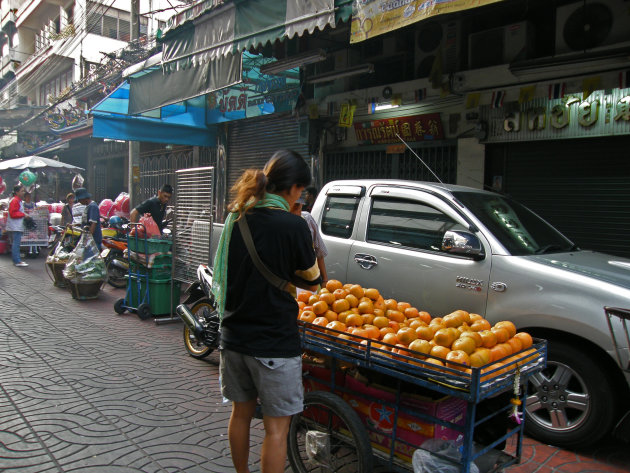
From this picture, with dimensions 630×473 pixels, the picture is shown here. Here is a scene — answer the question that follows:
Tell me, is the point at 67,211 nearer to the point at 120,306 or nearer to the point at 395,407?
the point at 120,306

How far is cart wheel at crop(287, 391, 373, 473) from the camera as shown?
2.69 metres

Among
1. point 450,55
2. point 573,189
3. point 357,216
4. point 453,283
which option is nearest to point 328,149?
point 450,55

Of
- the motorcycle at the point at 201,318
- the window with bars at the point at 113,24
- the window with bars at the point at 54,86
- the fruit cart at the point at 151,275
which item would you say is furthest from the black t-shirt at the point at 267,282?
the window with bars at the point at 54,86

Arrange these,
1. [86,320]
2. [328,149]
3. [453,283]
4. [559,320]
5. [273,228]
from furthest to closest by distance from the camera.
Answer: [328,149]
[86,320]
[453,283]
[559,320]
[273,228]

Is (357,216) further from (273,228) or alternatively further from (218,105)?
(218,105)

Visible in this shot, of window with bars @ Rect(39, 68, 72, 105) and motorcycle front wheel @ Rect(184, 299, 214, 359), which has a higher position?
window with bars @ Rect(39, 68, 72, 105)

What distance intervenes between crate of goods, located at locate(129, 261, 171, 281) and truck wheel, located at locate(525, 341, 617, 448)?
16.9 feet

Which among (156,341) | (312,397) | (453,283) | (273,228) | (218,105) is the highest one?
(218,105)

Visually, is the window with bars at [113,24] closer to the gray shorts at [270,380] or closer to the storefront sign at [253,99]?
the storefront sign at [253,99]

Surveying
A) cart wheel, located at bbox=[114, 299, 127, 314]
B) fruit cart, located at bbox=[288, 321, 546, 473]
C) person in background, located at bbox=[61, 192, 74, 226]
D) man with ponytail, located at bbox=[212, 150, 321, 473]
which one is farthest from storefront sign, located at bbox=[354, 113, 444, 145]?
person in background, located at bbox=[61, 192, 74, 226]

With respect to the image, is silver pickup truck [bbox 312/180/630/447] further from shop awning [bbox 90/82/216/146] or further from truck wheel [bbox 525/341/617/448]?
shop awning [bbox 90/82/216/146]

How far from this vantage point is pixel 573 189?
23.7 ft

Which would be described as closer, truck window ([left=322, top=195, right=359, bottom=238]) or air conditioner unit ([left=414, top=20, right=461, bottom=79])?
truck window ([left=322, top=195, right=359, bottom=238])

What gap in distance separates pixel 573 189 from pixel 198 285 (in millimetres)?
5524
